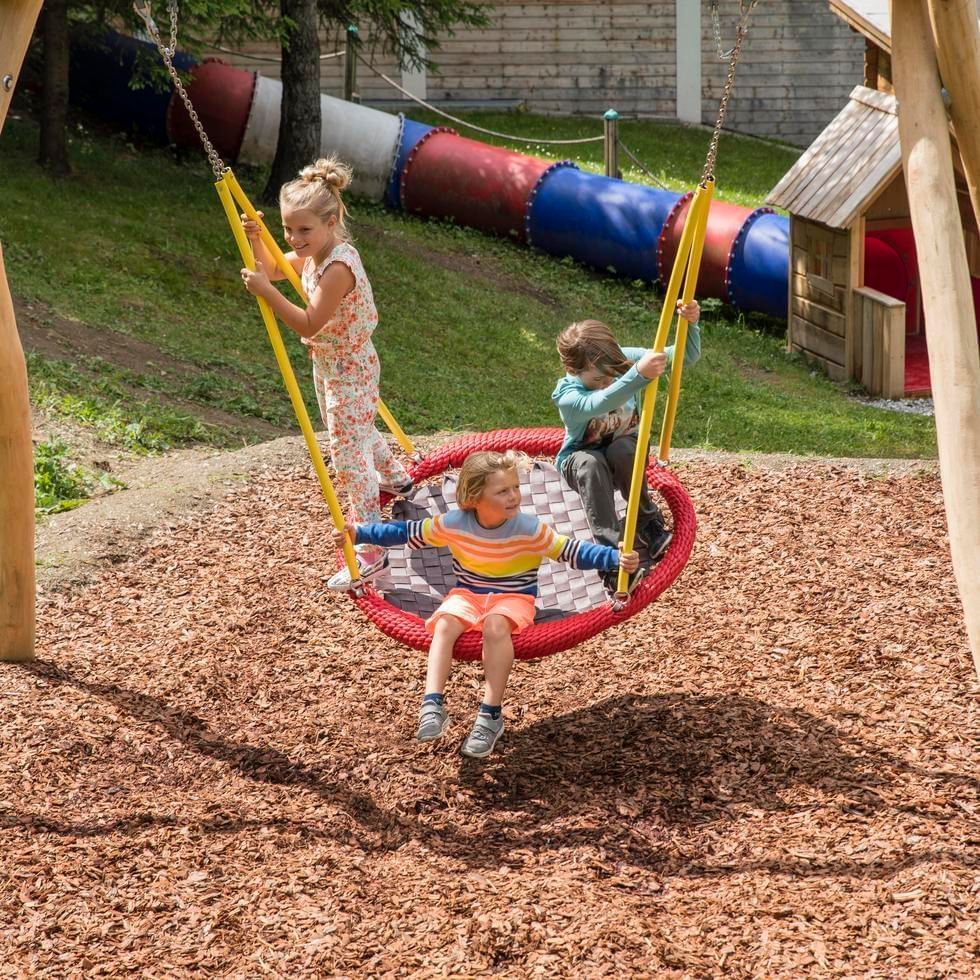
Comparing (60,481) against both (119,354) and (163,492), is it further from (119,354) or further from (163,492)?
(119,354)

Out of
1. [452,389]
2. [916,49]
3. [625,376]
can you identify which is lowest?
[452,389]

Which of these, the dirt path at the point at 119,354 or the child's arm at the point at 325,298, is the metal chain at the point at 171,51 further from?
the dirt path at the point at 119,354

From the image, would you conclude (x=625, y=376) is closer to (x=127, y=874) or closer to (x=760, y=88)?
(x=127, y=874)

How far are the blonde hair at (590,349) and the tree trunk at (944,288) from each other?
1.12 metres

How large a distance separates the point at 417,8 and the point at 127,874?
39.8ft

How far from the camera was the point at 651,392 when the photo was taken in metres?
4.35

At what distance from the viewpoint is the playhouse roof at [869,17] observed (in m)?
11.2

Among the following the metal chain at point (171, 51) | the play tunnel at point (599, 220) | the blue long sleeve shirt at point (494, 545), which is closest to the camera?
the metal chain at point (171, 51)

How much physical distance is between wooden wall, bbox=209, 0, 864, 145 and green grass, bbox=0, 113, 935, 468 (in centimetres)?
688

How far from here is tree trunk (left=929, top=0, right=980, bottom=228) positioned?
14.0ft

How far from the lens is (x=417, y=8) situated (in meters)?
14.5

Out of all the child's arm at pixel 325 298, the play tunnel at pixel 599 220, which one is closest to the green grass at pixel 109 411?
the child's arm at pixel 325 298

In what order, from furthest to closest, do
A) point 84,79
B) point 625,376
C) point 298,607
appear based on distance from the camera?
point 84,79 < point 298,607 < point 625,376

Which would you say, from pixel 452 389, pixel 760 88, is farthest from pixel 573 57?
pixel 452 389
